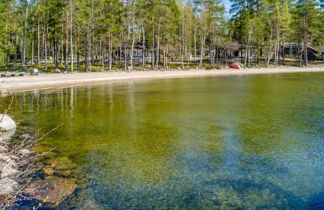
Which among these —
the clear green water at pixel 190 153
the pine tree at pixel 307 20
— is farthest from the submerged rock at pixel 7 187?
the pine tree at pixel 307 20

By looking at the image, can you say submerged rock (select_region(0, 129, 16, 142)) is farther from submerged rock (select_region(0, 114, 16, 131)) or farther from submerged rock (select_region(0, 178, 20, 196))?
submerged rock (select_region(0, 178, 20, 196))

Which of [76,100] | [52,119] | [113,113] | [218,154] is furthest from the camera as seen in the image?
[76,100]

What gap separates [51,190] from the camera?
7.98 m

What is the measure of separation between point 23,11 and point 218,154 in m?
58.7

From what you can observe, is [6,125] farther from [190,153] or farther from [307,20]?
[307,20]

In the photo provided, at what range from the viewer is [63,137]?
13414mm

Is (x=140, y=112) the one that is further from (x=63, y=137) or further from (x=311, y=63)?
(x=311, y=63)

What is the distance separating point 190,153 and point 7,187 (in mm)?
5997

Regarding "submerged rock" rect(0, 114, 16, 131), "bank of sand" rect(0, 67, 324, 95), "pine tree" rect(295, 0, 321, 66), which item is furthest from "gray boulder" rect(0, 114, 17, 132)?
"pine tree" rect(295, 0, 321, 66)

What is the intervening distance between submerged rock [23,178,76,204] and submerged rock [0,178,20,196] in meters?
0.30

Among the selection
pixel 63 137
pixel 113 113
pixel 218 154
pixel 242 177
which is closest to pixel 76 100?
pixel 113 113

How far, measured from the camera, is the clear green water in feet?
25.4

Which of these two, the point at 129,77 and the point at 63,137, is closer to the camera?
the point at 63,137

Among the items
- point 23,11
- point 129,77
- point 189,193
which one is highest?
point 23,11
